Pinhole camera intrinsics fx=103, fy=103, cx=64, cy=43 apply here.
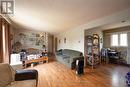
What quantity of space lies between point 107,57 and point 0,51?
6.12 metres

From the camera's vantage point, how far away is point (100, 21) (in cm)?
431

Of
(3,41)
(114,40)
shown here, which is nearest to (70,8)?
(3,41)

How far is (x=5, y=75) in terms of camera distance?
2188 mm

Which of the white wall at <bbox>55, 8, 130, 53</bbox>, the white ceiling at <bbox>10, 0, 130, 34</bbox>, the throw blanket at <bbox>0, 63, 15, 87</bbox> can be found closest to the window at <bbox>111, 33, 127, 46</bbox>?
the white wall at <bbox>55, 8, 130, 53</bbox>

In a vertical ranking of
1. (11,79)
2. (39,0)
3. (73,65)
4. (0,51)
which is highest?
(39,0)

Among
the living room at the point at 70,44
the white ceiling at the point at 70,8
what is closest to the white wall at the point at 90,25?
the living room at the point at 70,44

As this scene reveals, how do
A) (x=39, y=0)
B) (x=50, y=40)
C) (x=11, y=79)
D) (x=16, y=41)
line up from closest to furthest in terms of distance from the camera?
(x=11, y=79) < (x=39, y=0) < (x=16, y=41) < (x=50, y=40)

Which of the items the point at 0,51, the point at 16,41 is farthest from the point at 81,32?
the point at 16,41

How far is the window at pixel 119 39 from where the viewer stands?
6.61 meters

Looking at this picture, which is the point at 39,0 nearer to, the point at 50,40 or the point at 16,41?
the point at 16,41

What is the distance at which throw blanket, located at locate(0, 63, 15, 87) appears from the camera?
210 centimetres

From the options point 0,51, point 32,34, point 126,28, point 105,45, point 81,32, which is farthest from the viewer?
point 32,34

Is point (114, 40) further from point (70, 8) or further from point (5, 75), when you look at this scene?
point (5, 75)

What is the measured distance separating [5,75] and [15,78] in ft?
0.86
